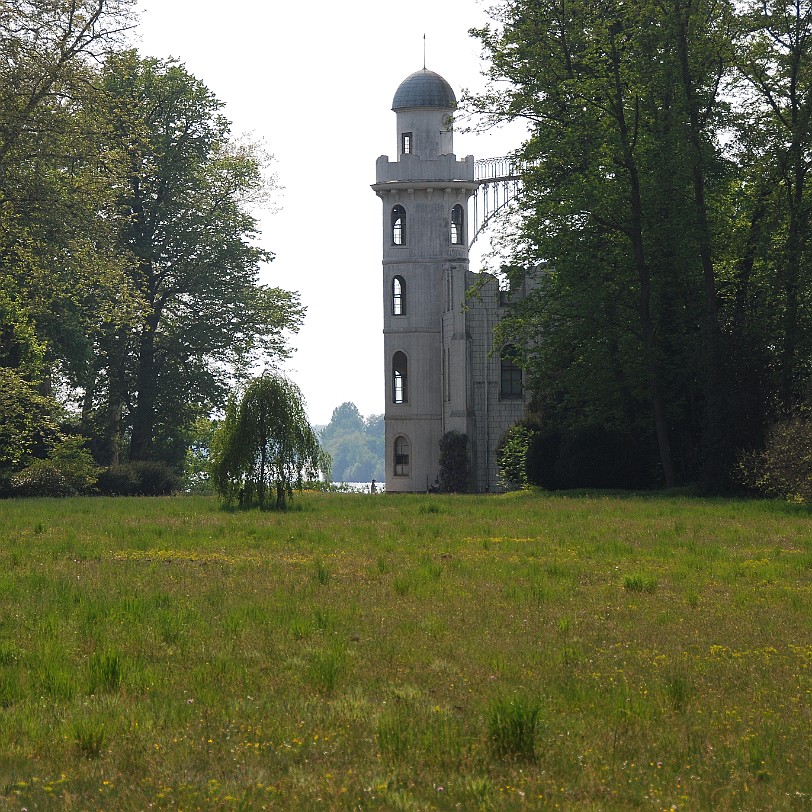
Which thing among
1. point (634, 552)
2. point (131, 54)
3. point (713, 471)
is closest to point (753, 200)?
point (713, 471)

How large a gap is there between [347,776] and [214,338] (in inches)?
1839

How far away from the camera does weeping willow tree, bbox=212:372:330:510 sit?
94.1 ft

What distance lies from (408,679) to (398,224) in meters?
55.6

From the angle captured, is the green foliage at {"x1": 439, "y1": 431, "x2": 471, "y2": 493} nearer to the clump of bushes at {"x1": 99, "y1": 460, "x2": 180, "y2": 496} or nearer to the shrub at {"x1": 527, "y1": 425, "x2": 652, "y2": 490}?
the clump of bushes at {"x1": 99, "y1": 460, "x2": 180, "y2": 496}

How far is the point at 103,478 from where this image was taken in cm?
4228

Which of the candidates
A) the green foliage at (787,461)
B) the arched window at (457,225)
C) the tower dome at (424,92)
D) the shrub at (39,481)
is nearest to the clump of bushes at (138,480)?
the shrub at (39,481)

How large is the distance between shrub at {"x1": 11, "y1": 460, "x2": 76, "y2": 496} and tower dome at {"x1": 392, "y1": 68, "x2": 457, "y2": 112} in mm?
31906

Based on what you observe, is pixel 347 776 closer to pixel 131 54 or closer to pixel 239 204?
pixel 131 54

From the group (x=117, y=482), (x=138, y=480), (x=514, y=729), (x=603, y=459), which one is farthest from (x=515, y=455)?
(x=514, y=729)

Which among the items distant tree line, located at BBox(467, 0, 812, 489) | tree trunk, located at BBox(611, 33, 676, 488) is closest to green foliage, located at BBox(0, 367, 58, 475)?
distant tree line, located at BBox(467, 0, 812, 489)

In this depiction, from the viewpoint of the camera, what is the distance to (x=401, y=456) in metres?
63.0

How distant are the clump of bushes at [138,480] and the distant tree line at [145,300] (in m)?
0.29

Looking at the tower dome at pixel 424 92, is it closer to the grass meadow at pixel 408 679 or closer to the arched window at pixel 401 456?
the arched window at pixel 401 456

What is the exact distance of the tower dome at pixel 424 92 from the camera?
2489 inches
